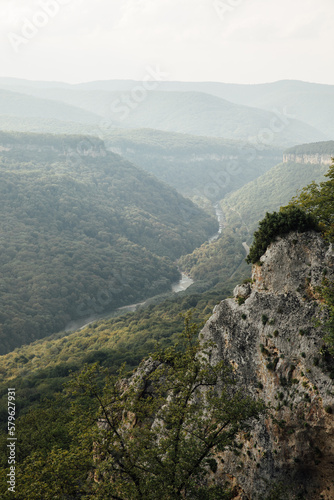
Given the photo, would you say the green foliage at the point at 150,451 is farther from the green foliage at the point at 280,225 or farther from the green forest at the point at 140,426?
the green foliage at the point at 280,225

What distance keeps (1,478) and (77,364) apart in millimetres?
45823

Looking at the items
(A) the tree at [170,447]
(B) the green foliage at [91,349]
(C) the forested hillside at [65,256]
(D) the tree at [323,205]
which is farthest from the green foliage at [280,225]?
(C) the forested hillside at [65,256]

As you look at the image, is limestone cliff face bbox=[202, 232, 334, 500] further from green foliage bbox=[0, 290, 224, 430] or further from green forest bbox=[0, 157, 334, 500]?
green foliage bbox=[0, 290, 224, 430]

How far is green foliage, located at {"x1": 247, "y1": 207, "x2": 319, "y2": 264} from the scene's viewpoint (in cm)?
2372

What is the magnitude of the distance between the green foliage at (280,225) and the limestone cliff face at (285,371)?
507 mm

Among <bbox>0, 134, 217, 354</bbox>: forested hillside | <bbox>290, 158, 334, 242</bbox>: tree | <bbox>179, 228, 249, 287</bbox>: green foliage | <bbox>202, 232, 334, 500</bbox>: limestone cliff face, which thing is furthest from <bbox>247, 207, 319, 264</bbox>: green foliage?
<bbox>179, 228, 249, 287</bbox>: green foliage

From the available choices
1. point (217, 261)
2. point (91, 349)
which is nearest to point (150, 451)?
point (91, 349)

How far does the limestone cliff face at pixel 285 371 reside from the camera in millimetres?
19781

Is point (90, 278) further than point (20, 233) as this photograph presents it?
No

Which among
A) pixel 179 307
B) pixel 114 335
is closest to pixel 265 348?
pixel 114 335

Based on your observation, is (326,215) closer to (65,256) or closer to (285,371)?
(285,371)

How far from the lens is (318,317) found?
70.2ft

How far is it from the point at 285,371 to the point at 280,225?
858 centimetres

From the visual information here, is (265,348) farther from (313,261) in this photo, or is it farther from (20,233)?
(20,233)
